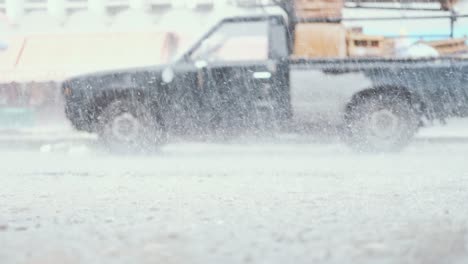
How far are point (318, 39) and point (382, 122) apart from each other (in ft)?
3.99

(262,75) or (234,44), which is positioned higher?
(234,44)

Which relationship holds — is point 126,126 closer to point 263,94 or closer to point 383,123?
point 263,94

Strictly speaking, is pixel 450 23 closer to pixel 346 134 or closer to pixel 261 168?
pixel 346 134

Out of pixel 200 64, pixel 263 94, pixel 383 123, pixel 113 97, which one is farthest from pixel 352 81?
pixel 113 97

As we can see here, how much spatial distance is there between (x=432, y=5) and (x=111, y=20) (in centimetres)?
798

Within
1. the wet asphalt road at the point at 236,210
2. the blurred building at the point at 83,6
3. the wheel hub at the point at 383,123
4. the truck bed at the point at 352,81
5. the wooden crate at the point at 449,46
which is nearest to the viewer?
the wet asphalt road at the point at 236,210

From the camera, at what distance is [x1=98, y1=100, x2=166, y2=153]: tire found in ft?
23.6

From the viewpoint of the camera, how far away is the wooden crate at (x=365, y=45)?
717 centimetres

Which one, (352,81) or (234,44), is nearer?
(352,81)

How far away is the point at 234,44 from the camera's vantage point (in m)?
7.30

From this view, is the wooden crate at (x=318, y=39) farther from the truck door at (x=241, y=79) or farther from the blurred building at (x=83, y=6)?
the blurred building at (x=83, y=6)

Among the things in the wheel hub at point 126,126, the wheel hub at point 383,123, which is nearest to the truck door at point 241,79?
the wheel hub at point 126,126

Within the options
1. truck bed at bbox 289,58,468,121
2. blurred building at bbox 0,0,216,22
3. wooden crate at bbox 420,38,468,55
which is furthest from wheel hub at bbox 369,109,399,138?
blurred building at bbox 0,0,216,22

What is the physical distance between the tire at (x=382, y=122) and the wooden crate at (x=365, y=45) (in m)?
0.52
